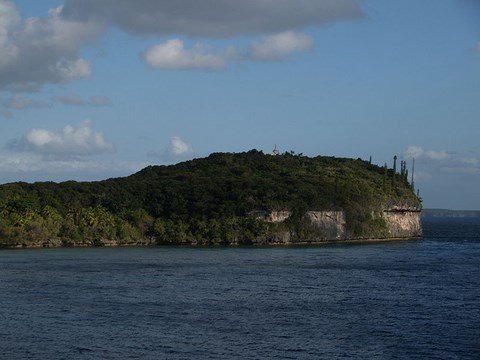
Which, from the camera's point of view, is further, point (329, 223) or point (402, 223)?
point (402, 223)

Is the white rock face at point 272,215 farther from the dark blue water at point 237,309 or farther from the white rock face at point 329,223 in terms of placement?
the dark blue water at point 237,309

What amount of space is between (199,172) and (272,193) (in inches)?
1167

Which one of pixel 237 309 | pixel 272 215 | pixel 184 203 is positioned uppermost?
pixel 184 203

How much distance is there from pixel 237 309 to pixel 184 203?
3470 inches

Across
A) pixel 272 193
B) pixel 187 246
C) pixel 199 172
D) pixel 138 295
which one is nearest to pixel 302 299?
pixel 138 295

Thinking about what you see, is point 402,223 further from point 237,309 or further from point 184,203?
point 237,309

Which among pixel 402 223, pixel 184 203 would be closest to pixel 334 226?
pixel 402 223

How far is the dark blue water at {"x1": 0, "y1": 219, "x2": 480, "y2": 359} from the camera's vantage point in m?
43.4

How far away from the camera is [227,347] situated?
43.5 m

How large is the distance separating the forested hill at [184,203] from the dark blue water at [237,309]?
100 ft

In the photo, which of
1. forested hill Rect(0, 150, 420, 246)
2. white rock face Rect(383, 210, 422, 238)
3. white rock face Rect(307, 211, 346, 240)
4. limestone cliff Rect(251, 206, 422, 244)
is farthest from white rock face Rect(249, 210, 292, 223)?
white rock face Rect(383, 210, 422, 238)

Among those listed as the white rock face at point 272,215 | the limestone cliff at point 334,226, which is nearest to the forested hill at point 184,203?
the white rock face at point 272,215

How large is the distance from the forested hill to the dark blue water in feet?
100

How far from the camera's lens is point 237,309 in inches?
2216
